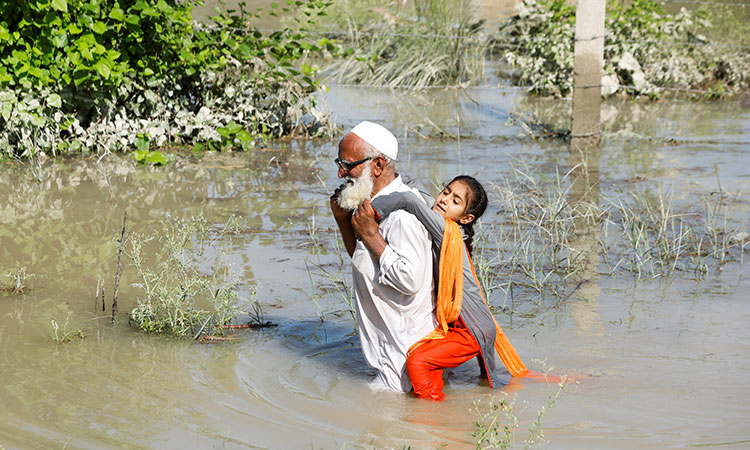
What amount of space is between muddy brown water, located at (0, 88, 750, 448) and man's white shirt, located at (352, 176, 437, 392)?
0.52 feet

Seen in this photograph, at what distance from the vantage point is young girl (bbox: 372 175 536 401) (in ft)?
11.6

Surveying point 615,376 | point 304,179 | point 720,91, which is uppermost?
point 720,91

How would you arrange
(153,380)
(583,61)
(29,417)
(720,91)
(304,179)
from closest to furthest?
(29,417) → (153,380) → (304,179) → (583,61) → (720,91)

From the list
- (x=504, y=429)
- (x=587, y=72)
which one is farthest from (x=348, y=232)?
(x=587, y=72)

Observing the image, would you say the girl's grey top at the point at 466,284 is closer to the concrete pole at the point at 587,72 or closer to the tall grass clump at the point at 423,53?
the concrete pole at the point at 587,72

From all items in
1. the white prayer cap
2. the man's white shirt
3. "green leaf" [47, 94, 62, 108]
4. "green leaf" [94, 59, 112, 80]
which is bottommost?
the man's white shirt

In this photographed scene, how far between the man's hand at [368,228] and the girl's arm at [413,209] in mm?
108

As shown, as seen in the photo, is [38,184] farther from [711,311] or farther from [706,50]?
[706,50]

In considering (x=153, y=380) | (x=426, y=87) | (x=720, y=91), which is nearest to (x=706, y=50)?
(x=720, y=91)

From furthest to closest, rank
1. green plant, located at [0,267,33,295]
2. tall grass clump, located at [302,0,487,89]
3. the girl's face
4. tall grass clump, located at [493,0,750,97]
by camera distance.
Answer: tall grass clump, located at [302,0,487,89], tall grass clump, located at [493,0,750,97], green plant, located at [0,267,33,295], the girl's face

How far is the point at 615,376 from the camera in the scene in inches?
158

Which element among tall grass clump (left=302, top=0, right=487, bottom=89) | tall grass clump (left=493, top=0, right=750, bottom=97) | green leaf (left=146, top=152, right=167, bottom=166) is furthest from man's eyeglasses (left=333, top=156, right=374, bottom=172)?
tall grass clump (left=302, top=0, right=487, bottom=89)

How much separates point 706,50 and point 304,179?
7.36 m

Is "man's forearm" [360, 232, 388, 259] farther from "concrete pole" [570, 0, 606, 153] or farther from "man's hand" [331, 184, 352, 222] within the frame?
"concrete pole" [570, 0, 606, 153]
